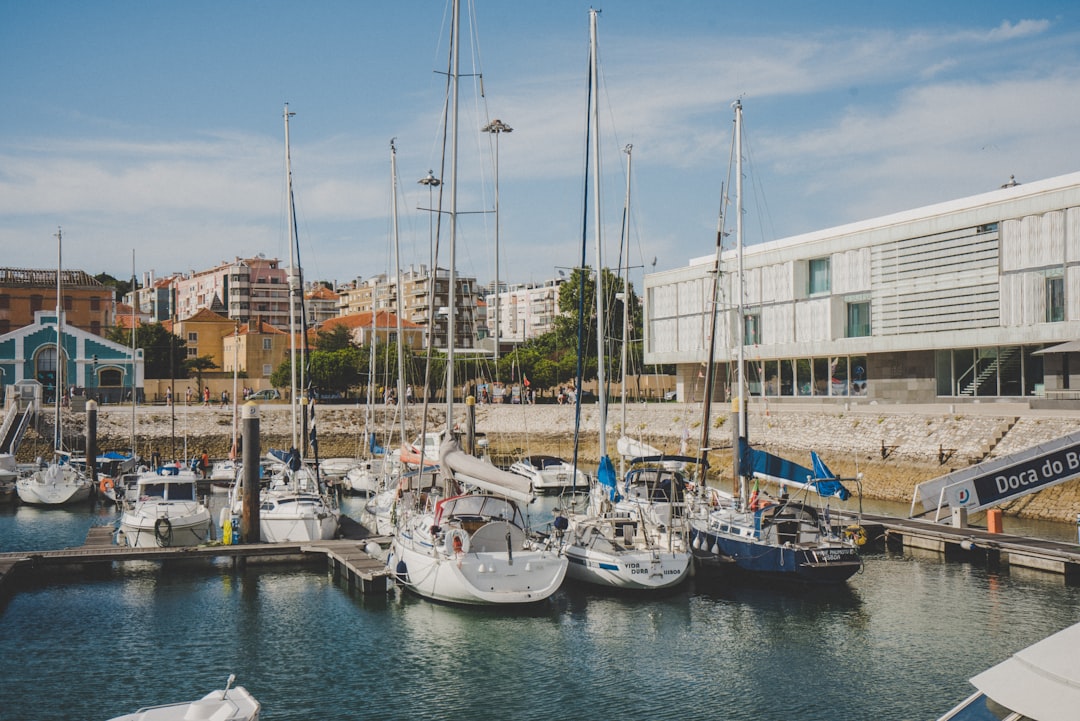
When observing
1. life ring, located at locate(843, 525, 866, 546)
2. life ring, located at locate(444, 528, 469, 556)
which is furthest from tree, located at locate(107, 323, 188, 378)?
life ring, located at locate(843, 525, 866, 546)

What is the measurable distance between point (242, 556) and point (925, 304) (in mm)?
37655

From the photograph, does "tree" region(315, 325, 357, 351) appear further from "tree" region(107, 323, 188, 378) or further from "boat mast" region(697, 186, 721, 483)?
"boat mast" region(697, 186, 721, 483)

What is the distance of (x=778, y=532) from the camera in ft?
82.2

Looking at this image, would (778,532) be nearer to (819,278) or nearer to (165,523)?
(165,523)

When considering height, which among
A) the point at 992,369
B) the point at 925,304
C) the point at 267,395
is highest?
the point at 925,304

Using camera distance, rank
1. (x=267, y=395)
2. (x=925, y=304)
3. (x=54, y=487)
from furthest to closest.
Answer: (x=267, y=395) → (x=925, y=304) → (x=54, y=487)

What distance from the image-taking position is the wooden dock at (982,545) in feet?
82.9

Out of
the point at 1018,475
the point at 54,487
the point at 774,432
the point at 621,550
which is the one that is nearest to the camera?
the point at 621,550

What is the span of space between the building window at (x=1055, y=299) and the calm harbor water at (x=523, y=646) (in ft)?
75.6

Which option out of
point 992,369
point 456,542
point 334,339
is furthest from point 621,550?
point 334,339

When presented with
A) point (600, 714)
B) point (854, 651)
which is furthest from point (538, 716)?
point (854, 651)

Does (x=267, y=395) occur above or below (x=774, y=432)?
above

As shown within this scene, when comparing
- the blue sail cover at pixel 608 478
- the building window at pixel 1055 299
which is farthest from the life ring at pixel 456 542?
the building window at pixel 1055 299

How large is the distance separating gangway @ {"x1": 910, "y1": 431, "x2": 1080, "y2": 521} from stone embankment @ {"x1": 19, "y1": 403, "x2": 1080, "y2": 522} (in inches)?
184
